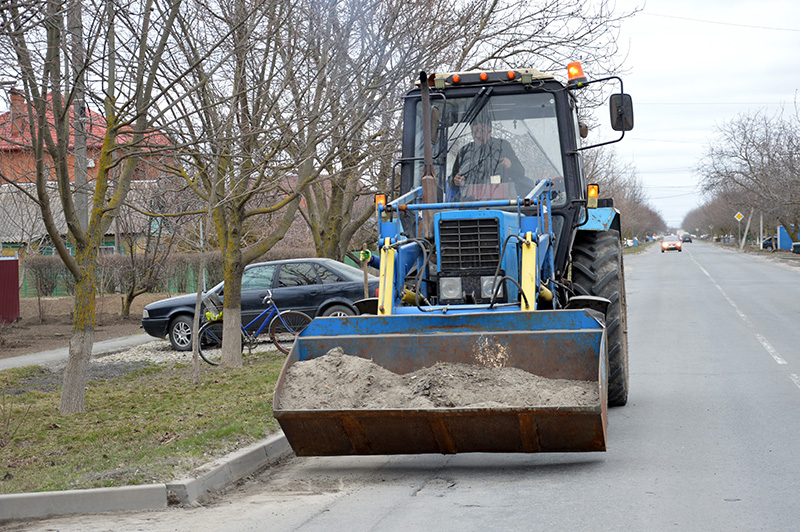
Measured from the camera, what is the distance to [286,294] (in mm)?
17359

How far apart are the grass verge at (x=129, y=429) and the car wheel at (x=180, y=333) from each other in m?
5.03

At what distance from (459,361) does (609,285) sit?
9.38ft

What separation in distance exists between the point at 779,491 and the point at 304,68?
29.7 ft

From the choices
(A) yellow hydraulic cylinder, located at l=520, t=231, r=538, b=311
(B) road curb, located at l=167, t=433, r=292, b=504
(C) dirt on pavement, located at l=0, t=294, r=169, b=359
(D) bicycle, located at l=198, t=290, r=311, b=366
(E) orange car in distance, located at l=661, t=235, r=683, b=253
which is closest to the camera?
(B) road curb, located at l=167, t=433, r=292, b=504

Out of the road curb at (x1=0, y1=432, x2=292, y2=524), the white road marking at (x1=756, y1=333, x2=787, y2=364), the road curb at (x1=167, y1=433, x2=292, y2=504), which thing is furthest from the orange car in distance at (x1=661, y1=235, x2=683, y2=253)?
the road curb at (x1=0, y1=432, x2=292, y2=524)

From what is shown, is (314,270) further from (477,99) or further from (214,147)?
(477,99)

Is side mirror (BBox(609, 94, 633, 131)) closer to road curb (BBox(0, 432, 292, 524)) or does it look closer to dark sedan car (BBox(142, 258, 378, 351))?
road curb (BBox(0, 432, 292, 524))

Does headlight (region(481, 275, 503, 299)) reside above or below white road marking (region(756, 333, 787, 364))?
above

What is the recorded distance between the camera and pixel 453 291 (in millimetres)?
7961

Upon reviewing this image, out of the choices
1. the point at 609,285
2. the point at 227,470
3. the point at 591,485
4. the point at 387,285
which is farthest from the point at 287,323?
the point at 591,485

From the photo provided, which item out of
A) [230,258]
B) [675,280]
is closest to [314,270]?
[230,258]

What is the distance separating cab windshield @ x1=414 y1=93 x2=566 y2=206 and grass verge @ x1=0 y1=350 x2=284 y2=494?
3.09m

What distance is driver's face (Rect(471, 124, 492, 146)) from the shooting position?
930 centimetres

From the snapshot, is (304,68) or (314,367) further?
(304,68)
